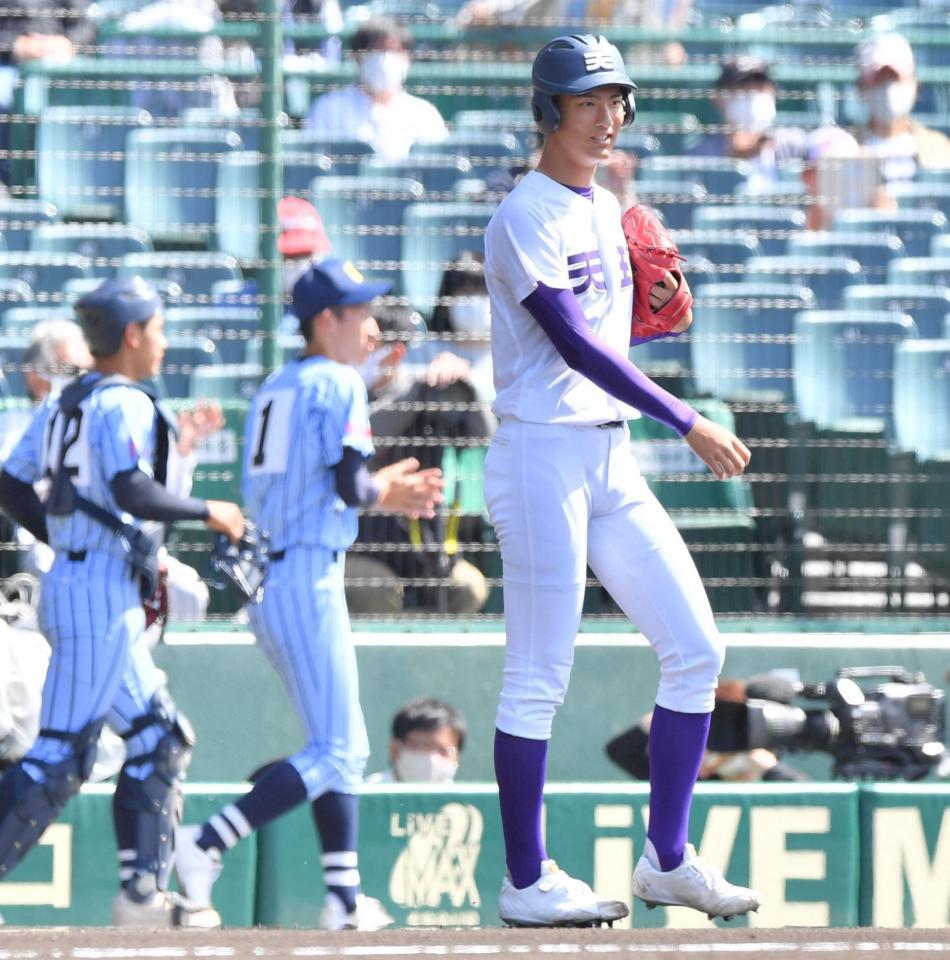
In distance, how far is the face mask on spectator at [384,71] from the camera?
7055mm

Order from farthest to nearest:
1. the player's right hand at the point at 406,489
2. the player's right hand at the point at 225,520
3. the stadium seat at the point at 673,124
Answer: the stadium seat at the point at 673,124 → the player's right hand at the point at 406,489 → the player's right hand at the point at 225,520

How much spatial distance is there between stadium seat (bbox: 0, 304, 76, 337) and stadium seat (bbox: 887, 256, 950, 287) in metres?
3.44

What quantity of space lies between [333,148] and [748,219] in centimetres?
179

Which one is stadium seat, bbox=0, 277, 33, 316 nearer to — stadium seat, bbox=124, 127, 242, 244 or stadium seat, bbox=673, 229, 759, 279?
stadium seat, bbox=124, 127, 242, 244

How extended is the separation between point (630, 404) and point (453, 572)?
7.92ft

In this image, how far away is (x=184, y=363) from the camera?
661cm

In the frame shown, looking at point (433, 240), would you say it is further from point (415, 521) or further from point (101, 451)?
point (101, 451)

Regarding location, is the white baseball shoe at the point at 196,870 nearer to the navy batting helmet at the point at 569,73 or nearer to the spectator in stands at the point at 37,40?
the navy batting helmet at the point at 569,73

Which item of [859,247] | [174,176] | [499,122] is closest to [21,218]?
[174,176]

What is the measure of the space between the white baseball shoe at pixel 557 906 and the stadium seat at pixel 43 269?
309 centimetres

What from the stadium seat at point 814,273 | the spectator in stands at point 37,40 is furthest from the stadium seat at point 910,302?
the spectator in stands at point 37,40

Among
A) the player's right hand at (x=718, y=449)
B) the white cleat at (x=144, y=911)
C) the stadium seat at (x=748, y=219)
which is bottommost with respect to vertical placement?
the white cleat at (x=144, y=911)

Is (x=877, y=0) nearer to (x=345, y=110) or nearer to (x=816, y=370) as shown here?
(x=345, y=110)

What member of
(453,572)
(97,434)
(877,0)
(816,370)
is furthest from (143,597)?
(877,0)
